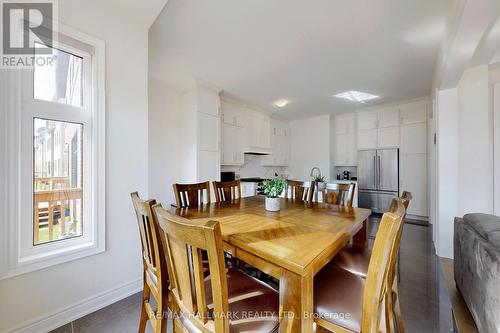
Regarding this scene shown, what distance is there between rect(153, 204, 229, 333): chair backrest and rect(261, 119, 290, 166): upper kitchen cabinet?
15.8ft

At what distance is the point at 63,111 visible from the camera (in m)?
1.64

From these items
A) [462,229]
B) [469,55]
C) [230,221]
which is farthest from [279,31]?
[462,229]

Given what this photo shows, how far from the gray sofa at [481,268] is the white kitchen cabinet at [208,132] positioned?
3.31 meters

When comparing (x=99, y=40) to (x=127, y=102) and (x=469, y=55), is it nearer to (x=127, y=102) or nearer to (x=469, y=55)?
(x=127, y=102)

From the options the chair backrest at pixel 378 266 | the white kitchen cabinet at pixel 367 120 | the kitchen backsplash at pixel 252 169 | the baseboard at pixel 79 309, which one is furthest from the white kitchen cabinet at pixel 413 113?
the baseboard at pixel 79 309

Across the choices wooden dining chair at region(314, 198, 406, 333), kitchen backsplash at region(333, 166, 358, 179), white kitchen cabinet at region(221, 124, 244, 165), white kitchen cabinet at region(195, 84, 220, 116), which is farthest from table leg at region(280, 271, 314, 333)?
kitchen backsplash at region(333, 166, 358, 179)

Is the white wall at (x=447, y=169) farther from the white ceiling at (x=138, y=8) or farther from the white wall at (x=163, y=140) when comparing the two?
the white wall at (x=163, y=140)

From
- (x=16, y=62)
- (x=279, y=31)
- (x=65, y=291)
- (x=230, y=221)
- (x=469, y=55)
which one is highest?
(x=279, y=31)

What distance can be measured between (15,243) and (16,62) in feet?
4.09

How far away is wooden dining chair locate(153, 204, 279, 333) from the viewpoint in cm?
72

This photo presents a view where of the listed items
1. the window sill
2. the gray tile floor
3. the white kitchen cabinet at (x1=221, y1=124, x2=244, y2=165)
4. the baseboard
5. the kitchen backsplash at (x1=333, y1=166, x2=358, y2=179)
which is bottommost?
the gray tile floor

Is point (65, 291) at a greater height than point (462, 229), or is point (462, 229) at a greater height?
point (462, 229)

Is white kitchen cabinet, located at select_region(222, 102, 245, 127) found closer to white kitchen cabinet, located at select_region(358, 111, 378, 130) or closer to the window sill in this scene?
white kitchen cabinet, located at select_region(358, 111, 378, 130)

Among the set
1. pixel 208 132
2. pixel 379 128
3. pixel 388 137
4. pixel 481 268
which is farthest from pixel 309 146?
pixel 481 268
